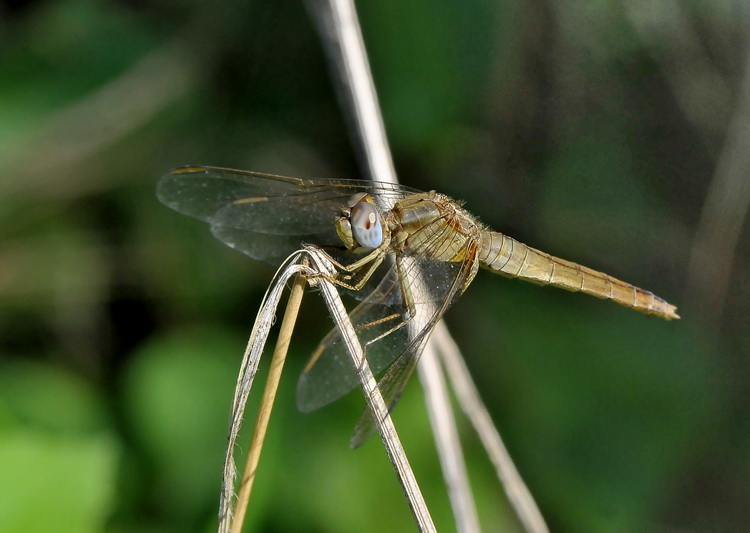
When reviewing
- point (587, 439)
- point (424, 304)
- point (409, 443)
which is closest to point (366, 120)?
point (424, 304)

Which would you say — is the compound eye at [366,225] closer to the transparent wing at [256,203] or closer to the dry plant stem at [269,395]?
the transparent wing at [256,203]

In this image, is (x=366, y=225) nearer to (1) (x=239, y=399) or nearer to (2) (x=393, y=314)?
(2) (x=393, y=314)

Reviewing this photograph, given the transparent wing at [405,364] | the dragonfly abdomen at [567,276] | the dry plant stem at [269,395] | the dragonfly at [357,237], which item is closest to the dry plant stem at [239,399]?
the dry plant stem at [269,395]

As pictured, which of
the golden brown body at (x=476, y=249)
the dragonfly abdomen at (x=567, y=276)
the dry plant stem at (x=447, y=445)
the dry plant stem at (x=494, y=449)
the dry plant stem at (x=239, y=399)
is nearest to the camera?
the dry plant stem at (x=239, y=399)

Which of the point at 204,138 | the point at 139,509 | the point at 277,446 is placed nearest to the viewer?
the point at 139,509

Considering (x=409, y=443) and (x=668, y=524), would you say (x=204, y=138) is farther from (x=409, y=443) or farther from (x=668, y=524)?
(x=668, y=524)

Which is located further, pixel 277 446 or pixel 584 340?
pixel 584 340
